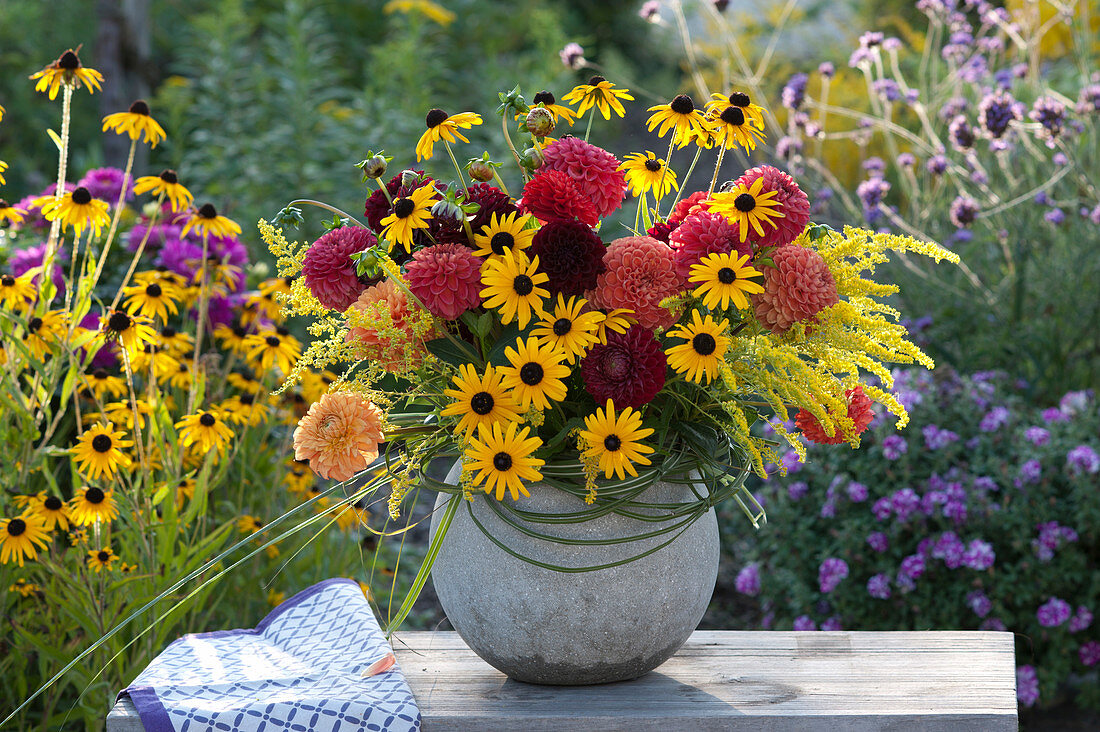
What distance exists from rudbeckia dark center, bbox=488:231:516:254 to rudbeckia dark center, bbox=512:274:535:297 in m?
0.05

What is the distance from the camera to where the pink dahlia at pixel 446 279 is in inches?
42.6

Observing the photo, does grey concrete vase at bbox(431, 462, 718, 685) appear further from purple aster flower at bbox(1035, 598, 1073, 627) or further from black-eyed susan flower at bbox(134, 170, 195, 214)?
purple aster flower at bbox(1035, 598, 1073, 627)

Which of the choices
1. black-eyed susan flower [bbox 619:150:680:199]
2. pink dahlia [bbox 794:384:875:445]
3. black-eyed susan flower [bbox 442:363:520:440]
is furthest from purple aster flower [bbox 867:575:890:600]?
black-eyed susan flower [bbox 442:363:520:440]

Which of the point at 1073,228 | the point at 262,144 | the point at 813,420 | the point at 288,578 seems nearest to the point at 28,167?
the point at 262,144

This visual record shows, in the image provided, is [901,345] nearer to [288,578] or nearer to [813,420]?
A: [813,420]

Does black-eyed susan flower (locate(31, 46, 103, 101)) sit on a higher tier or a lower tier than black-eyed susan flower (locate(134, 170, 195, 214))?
higher

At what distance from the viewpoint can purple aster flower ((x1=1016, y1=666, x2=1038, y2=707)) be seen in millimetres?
2188

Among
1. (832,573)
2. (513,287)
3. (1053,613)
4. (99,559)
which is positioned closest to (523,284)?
(513,287)

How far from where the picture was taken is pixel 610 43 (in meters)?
7.81

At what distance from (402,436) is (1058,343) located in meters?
2.21

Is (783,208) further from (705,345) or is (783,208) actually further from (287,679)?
(287,679)

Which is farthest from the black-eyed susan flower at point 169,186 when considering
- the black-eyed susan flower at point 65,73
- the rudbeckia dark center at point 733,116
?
the rudbeckia dark center at point 733,116

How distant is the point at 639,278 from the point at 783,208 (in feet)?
0.59

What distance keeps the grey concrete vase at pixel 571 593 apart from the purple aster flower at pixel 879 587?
1.14 metres
